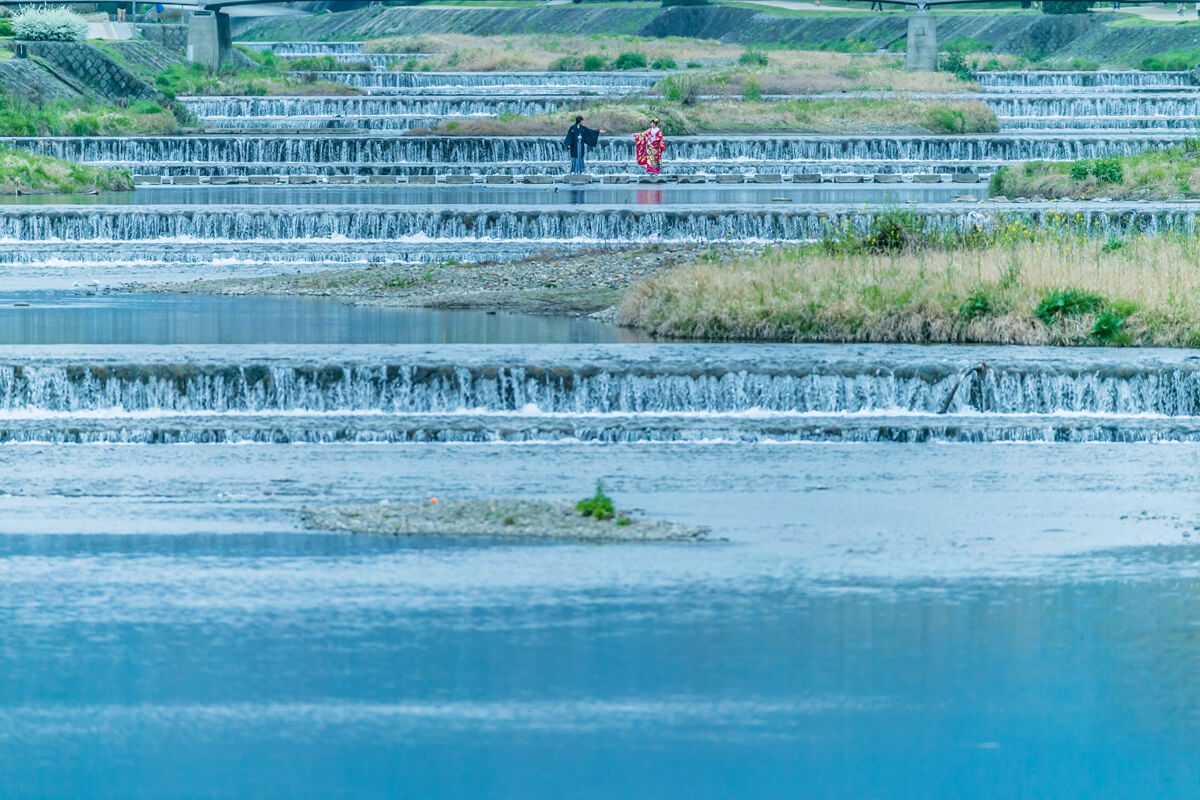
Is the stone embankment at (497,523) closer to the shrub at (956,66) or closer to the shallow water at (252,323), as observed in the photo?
the shallow water at (252,323)

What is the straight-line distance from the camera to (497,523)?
1823 cm

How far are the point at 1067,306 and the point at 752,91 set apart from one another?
49840 millimetres

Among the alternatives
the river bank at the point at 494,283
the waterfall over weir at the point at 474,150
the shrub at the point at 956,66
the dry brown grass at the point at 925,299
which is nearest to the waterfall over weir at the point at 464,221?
the river bank at the point at 494,283

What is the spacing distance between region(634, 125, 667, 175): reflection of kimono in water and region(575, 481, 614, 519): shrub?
38.1 metres

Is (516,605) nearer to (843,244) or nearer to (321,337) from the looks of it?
(321,337)

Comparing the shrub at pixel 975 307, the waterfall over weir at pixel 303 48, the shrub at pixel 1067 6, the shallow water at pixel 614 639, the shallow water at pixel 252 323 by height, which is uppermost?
the shrub at pixel 1067 6

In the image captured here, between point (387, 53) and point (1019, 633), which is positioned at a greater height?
point (387, 53)

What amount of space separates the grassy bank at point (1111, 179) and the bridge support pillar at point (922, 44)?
4560 centimetres

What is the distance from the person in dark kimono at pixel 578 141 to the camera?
54.6 m

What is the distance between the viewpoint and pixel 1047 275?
29344 mm

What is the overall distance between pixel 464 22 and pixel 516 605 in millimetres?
139929

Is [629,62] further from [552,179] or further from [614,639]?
[614,639]

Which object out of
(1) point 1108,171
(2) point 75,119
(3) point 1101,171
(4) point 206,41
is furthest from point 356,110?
(1) point 1108,171

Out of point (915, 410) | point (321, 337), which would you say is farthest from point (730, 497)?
point (321, 337)
